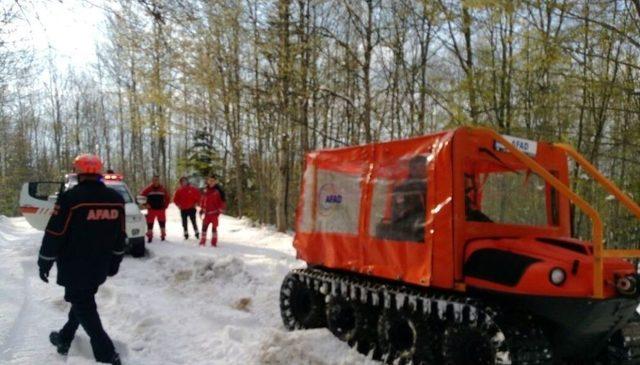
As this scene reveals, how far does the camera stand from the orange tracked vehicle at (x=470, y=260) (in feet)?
16.4

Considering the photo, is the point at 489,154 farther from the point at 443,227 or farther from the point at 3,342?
the point at 3,342

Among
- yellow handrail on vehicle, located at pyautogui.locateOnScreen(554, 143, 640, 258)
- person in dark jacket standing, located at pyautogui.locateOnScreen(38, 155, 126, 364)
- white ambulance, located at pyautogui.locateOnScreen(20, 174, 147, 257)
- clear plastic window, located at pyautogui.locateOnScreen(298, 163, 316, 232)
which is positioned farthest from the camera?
white ambulance, located at pyautogui.locateOnScreen(20, 174, 147, 257)

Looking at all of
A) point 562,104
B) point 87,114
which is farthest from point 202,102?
point 87,114

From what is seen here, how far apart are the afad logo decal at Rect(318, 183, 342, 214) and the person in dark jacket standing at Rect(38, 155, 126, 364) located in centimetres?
273

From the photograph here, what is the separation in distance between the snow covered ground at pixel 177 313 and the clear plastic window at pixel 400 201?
1364mm

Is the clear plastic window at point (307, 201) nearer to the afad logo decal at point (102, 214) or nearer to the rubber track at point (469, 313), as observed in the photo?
the rubber track at point (469, 313)

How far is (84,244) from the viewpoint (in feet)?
17.3

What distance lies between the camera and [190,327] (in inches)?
281

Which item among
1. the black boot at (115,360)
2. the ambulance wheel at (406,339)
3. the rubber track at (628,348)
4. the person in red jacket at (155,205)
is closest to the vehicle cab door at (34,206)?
the person in red jacket at (155,205)

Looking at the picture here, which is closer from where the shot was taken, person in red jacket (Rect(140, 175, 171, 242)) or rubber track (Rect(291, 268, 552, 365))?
rubber track (Rect(291, 268, 552, 365))

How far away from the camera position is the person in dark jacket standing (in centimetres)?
522

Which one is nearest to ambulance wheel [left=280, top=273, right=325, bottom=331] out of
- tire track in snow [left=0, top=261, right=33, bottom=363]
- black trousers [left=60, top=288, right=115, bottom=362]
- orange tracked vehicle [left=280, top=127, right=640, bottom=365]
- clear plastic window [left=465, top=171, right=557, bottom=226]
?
→ orange tracked vehicle [left=280, top=127, right=640, bottom=365]

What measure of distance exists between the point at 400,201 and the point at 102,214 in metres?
2.95

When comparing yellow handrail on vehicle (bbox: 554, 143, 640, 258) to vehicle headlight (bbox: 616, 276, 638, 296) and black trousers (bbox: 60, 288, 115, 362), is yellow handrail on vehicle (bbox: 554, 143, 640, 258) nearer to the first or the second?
vehicle headlight (bbox: 616, 276, 638, 296)
